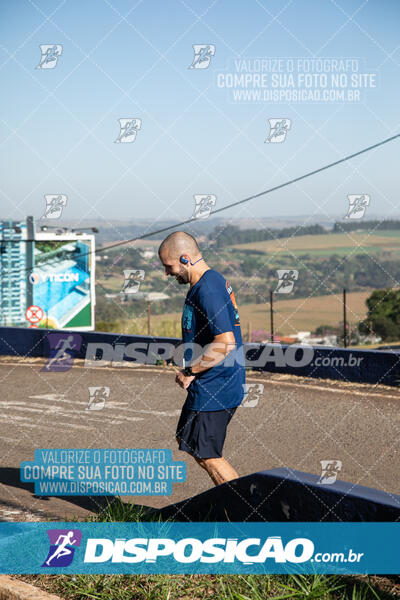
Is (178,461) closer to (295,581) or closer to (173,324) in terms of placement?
(295,581)

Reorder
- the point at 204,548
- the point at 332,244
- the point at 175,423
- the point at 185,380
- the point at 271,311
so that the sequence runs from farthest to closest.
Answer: the point at 332,244, the point at 271,311, the point at 175,423, the point at 185,380, the point at 204,548

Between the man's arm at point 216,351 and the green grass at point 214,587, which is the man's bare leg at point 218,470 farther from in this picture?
the green grass at point 214,587

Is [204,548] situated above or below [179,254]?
below

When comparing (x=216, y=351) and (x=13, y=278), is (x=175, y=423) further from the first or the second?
(x=13, y=278)

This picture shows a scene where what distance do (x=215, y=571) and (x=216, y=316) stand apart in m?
1.64

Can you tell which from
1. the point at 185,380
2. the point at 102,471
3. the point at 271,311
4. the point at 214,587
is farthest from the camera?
the point at 271,311

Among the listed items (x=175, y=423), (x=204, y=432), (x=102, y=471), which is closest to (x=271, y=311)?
(x=175, y=423)

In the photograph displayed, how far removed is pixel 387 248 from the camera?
66000 millimetres

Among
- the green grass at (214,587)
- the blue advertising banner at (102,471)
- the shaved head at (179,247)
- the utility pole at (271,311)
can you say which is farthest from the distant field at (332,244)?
the green grass at (214,587)

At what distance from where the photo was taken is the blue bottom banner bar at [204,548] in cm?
429

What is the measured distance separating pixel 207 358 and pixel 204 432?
50 centimetres

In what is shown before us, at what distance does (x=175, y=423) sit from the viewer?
412 inches

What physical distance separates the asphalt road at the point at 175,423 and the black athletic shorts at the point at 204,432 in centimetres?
136

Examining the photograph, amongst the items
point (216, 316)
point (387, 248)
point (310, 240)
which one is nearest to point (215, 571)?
point (216, 316)
